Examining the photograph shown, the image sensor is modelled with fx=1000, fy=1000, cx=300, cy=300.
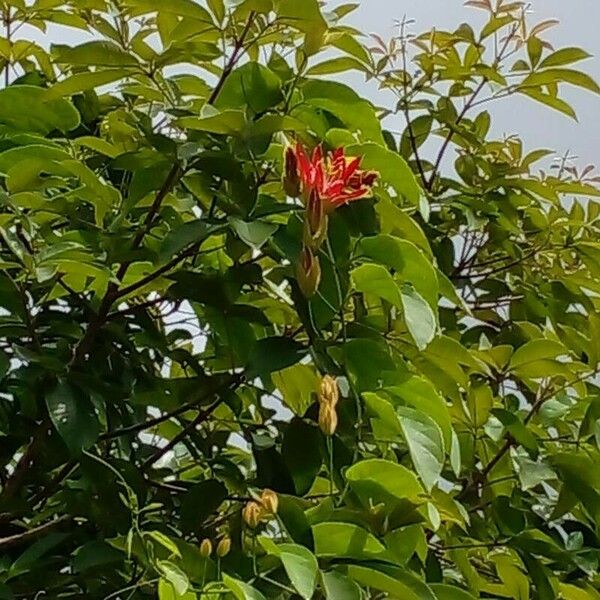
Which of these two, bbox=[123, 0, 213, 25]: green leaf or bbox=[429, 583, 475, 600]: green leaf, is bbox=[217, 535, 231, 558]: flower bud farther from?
bbox=[123, 0, 213, 25]: green leaf

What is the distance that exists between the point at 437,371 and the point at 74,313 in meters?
0.27

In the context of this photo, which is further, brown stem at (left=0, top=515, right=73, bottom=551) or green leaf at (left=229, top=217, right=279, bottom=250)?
brown stem at (left=0, top=515, right=73, bottom=551)

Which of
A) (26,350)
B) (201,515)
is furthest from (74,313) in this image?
(201,515)

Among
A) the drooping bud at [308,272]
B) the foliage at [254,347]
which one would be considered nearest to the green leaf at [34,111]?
the foliage at [254,347]

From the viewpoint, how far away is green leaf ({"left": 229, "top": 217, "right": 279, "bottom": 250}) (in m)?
0.48

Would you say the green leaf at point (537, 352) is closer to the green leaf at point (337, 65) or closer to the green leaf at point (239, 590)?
the green leaf at point (337, 65)

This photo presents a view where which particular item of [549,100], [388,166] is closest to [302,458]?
[388,166]

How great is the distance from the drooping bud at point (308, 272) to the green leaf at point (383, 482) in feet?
0.29

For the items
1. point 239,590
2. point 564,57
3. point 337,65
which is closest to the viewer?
point 239,590

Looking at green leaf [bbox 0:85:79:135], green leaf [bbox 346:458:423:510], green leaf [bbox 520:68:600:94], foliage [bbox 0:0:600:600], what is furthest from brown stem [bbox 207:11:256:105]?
green leaf [bbox 520:68:600:94]

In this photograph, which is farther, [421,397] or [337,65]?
[337,65]

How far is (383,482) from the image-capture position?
1.60 ft

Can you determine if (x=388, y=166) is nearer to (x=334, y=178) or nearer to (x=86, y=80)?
(x=334, y=178)

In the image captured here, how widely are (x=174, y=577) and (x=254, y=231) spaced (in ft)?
0.55
